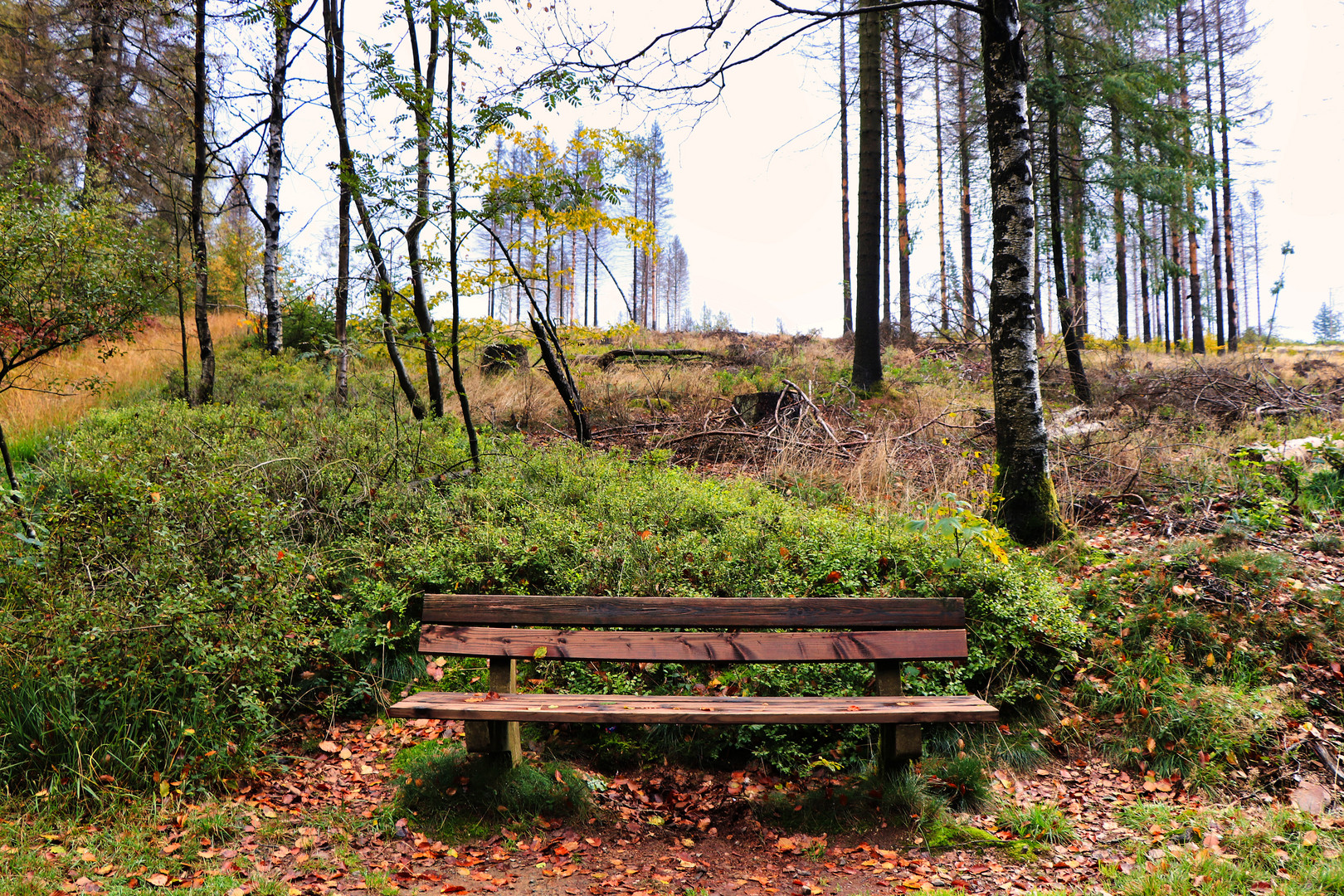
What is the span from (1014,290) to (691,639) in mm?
3891

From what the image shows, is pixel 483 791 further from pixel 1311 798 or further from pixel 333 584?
pixel 1311 798

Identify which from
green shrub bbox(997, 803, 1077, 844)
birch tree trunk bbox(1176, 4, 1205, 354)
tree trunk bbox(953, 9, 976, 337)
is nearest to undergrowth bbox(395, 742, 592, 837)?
green shrub bbox(997, 803, 1077, 844)

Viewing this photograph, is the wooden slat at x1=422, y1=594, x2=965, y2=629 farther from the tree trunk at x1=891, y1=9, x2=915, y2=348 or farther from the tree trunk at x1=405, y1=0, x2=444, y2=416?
the tree trunk at x1=891, y1=9, x2=915, y2=348

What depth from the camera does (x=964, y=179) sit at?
11797 millimetres

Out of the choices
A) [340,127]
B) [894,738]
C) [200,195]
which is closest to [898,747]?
[894,738]

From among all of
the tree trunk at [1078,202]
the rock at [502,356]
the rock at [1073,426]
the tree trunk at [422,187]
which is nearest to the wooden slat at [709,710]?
the tree trunk at [422,187]

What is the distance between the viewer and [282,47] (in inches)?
357

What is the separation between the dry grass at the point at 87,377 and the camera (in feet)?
26.8

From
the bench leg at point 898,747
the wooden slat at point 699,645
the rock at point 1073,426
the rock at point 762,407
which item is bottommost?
the bench leg at point 898,747

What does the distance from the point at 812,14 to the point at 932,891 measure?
5755 millimetres

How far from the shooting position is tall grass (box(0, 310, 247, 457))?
7.91 metres

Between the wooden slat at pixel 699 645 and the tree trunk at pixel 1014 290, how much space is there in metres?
2.37

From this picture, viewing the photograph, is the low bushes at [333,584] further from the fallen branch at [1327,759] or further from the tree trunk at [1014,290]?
the fallen branch at [1327,759]

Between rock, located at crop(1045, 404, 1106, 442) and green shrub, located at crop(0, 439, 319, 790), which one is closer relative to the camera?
green shrub, located at crop(0, 439, 319, 790)
